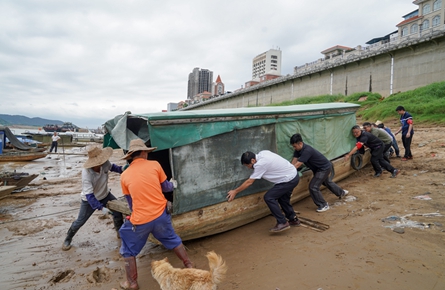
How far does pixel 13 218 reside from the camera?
255 inches

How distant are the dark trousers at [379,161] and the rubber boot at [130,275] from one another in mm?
6269

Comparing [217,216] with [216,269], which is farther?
[217,216]

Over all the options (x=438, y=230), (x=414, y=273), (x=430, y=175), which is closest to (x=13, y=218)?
(x=414, y=273)

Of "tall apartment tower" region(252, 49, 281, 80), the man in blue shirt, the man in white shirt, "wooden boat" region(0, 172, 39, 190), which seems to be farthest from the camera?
"tall apartment tower" region(252, 49, 281, 80)

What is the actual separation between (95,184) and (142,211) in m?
1.76

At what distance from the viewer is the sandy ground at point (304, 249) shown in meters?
3.08

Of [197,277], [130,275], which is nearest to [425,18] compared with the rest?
[197,277]

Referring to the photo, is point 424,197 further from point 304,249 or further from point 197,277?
point 197,277

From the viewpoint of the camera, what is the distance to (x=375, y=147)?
21.6 ft

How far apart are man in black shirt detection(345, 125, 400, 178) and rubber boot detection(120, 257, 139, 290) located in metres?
5.49

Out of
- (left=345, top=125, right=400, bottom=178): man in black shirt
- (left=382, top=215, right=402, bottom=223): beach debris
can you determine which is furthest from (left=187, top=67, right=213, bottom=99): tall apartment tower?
(left=382, top=215, right=402, bottom=223): beach debris

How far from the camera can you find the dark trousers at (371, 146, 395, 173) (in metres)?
6.59

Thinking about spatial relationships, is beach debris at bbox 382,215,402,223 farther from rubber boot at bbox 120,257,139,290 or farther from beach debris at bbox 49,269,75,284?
beach debris at bbox 49,269,75,284

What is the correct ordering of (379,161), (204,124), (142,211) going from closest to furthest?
1. (142,211)
2. (204,124)
3. (379,161)
